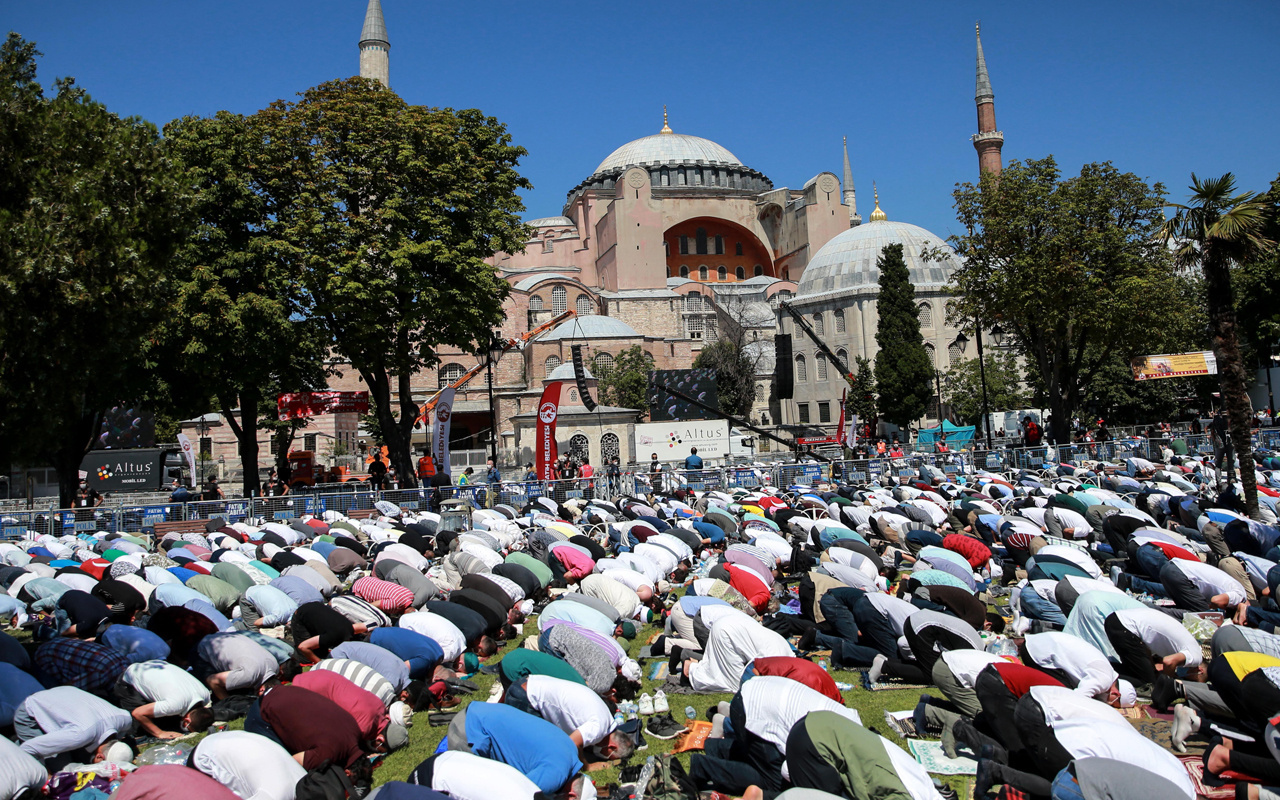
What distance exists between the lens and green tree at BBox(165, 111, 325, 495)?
19.7m

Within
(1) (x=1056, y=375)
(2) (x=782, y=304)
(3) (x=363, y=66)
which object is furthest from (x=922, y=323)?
(3) (x=363, y=66)

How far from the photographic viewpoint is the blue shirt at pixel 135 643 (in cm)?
668

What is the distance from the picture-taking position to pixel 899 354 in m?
38.9

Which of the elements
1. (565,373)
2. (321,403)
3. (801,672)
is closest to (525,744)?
(801,672)

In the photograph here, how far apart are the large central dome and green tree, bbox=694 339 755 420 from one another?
2497cm

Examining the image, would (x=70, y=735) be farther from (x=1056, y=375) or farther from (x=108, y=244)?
(x=1056, y=375)

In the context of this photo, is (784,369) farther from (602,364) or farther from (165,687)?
(165,687)

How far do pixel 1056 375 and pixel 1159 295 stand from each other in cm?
311

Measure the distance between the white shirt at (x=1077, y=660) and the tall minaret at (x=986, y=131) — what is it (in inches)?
1710

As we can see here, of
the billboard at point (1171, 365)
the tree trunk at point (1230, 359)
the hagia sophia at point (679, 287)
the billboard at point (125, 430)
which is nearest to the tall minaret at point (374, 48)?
the hagia sophia at point (679, 287)

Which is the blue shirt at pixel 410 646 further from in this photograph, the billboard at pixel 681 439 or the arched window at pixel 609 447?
the arched window at pixel 609 447

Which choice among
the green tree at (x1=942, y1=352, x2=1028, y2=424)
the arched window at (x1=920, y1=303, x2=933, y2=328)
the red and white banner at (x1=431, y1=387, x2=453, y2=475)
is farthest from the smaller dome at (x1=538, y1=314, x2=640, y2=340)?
the red and white banner at (x1=431, y1=387, x2=453, y2=475)

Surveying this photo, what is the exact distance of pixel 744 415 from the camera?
147 feet

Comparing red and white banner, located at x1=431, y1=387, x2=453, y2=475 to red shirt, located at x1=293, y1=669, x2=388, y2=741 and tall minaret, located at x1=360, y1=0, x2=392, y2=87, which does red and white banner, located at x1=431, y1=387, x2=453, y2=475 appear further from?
tall minaret, located at x1=360, y1=0, x2=392, y2=87
